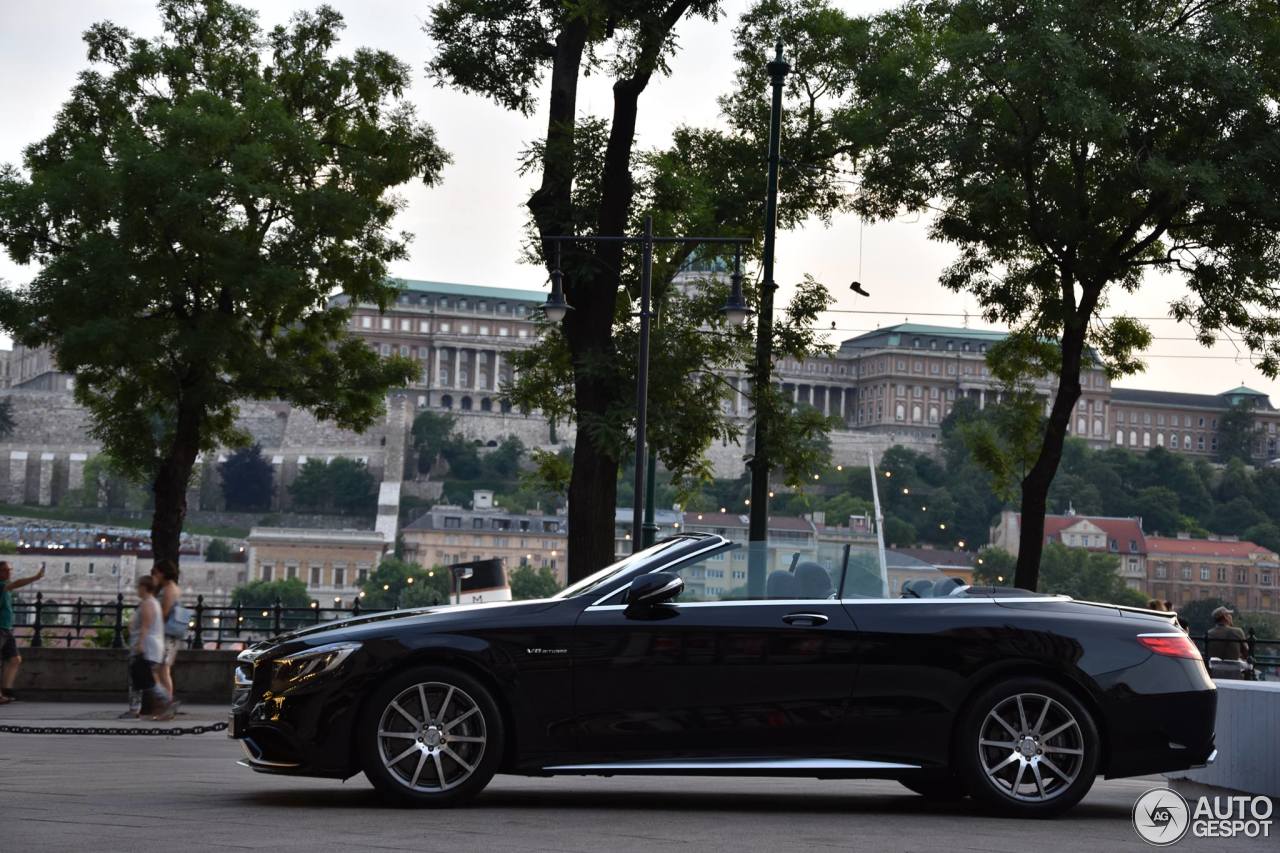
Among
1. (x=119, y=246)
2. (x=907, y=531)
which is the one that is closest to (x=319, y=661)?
(x=119, y=246)

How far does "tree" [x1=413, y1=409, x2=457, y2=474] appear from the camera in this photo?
174 metres

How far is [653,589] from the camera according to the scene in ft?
27.4

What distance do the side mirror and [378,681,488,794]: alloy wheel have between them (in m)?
0.87

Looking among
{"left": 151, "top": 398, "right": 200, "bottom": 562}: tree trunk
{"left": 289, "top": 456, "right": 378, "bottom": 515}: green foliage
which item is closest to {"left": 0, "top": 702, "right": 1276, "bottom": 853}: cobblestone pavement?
{"left": 151, "top": 398, "right": 200, "bottom": 562}: tree trunk

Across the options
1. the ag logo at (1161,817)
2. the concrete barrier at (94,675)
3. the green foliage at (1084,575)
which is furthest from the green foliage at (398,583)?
the ag logo at (1161,817)

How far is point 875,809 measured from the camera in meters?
8.89

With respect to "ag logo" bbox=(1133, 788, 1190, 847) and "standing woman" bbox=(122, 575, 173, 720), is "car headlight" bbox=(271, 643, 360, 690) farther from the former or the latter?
"standing woman" bbox=(122, 575, 173, 720)

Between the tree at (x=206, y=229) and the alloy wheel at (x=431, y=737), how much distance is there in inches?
702

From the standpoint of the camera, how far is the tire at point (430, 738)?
8.23 meters

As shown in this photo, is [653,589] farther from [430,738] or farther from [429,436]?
[429,436]

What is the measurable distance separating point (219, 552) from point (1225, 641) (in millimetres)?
137504

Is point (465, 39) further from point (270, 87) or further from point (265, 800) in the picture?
point (265, 800)

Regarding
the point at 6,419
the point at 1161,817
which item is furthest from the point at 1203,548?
the point at 1161,817

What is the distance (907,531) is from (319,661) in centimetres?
14022
